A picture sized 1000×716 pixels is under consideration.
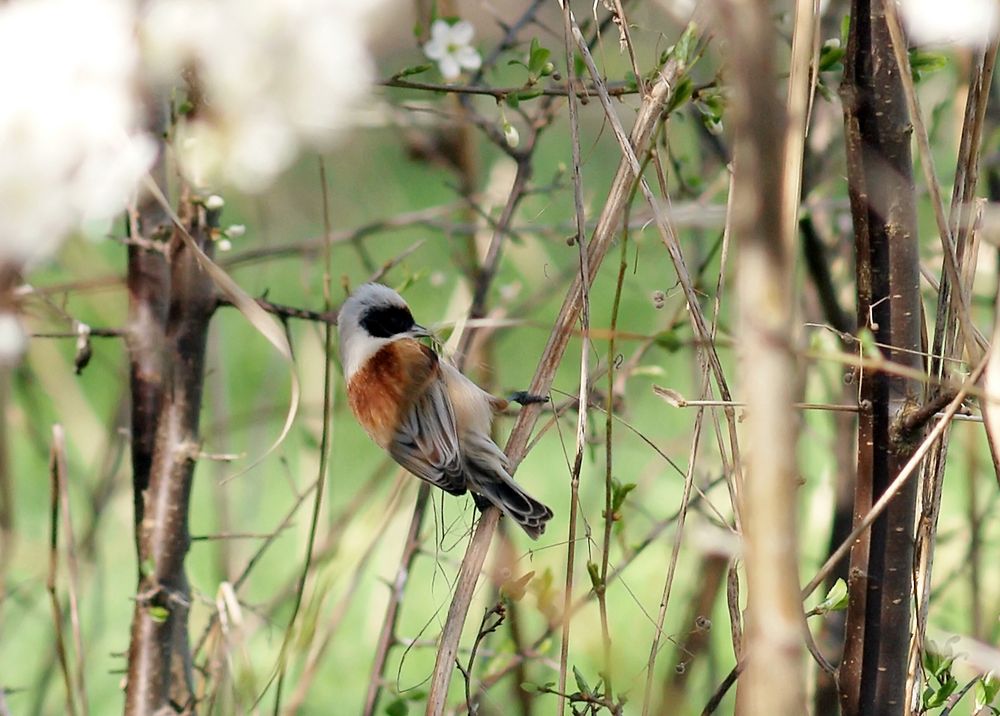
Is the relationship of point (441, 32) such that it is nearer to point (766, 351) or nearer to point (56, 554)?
point (56, 554)

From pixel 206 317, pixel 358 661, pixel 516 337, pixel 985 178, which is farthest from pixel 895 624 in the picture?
pixel 516 337

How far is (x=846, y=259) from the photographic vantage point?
2.14 metres

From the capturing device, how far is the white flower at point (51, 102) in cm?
96

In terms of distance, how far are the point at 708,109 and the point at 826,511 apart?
120 centimetres

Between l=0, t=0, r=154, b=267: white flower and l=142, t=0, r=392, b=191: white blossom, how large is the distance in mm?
61

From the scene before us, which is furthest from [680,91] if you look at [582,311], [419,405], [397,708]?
[419,405]

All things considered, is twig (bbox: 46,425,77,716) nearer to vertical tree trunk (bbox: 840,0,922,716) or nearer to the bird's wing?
the bird's wing

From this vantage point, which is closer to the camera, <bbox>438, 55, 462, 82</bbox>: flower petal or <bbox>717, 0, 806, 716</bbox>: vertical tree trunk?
<bbox>717, 0, 806, 716</bbox>: vertical tree trunk

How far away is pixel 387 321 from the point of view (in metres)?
2.06

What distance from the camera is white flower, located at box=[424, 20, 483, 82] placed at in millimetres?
1654

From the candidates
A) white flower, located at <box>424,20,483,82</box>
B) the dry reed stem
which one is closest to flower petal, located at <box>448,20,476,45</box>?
white flower, located at <box>424,20,483,82</box>

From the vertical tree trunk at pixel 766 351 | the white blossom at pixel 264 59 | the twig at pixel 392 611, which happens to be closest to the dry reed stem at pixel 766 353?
the vertical tree trunk at pixel 766 351

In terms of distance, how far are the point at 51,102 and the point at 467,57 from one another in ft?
2.63

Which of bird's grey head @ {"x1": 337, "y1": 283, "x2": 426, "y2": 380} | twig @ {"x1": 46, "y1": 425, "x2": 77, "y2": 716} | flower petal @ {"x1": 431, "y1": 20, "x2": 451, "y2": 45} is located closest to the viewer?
twig @ {"x1": 46, "y1": 425, "x2": 77, "y2": 716}
